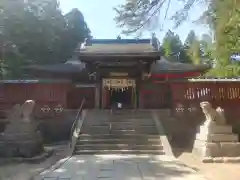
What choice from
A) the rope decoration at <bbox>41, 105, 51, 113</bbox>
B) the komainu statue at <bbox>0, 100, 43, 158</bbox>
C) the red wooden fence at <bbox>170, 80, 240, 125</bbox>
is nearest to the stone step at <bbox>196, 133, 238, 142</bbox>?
the red wooden fence at <bbox>170, 80, 240, 125</bbox>

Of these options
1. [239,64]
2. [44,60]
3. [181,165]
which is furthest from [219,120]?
[44,60]

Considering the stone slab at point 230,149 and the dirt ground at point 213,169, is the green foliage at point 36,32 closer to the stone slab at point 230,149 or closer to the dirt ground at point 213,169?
the dirt ground at point 213,169

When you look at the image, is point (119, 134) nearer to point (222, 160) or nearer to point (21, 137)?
point (21, 137)

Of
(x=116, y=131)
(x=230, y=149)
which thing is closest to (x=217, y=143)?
(x=230, y=149)

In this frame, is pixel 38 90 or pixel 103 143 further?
pixel 38 90

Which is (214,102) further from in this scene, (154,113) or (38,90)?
(38,90)

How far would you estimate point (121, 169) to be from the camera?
9.16m

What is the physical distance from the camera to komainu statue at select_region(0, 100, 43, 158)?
11.2 meters

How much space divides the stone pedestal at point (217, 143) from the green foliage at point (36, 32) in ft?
40.1

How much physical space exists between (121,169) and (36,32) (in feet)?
68.8

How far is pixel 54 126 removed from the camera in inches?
580

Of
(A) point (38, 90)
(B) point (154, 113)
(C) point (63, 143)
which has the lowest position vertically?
(C) point (63, 143)

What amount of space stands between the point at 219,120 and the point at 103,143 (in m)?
4.44

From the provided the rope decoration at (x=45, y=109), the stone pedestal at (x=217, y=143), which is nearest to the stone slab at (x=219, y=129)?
the stone pedestal at (x=217, y=143)
